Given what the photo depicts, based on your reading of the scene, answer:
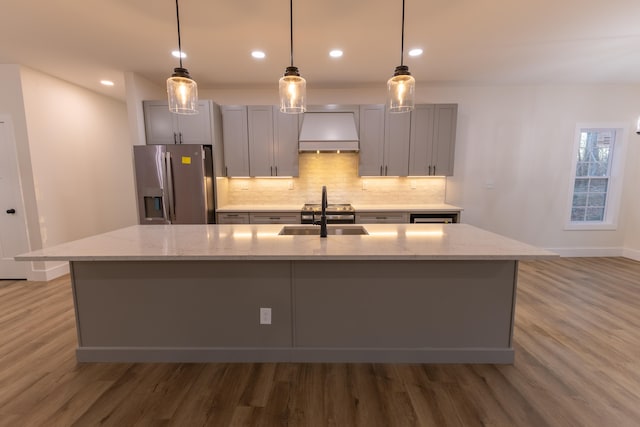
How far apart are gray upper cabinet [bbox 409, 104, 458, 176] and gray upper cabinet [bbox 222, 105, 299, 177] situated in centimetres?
181

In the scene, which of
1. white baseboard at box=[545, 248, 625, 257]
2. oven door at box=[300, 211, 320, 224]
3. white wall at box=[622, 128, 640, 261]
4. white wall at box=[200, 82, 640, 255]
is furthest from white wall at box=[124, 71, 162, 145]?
white wall at box=[622, 128, 640, 261]

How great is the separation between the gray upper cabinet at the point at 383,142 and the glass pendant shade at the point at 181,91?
8.79 ft

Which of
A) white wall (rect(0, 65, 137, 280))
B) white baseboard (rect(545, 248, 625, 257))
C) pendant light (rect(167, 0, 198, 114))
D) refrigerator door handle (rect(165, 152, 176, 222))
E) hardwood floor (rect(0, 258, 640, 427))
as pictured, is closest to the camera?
hardwood floor (rect(0, 258, 640, 427))

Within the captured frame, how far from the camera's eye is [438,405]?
1.74 meters

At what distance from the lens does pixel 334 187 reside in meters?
4.66

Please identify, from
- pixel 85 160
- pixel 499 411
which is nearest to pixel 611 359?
pixel 499 411

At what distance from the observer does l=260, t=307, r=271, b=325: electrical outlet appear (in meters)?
2.09

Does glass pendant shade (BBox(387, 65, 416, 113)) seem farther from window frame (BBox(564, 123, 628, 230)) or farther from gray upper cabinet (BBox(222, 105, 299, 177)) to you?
window frame (BBox(564, 123, 628, 230))

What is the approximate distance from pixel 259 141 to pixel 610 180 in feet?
18.8

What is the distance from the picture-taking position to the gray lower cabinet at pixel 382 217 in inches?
162

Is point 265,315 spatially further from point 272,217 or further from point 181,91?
point 272,217

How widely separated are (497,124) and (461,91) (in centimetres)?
78

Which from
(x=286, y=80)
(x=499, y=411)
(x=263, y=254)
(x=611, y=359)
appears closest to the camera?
(x=499, y=411)

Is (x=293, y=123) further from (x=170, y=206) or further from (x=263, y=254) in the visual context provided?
(x=263, y=254)
